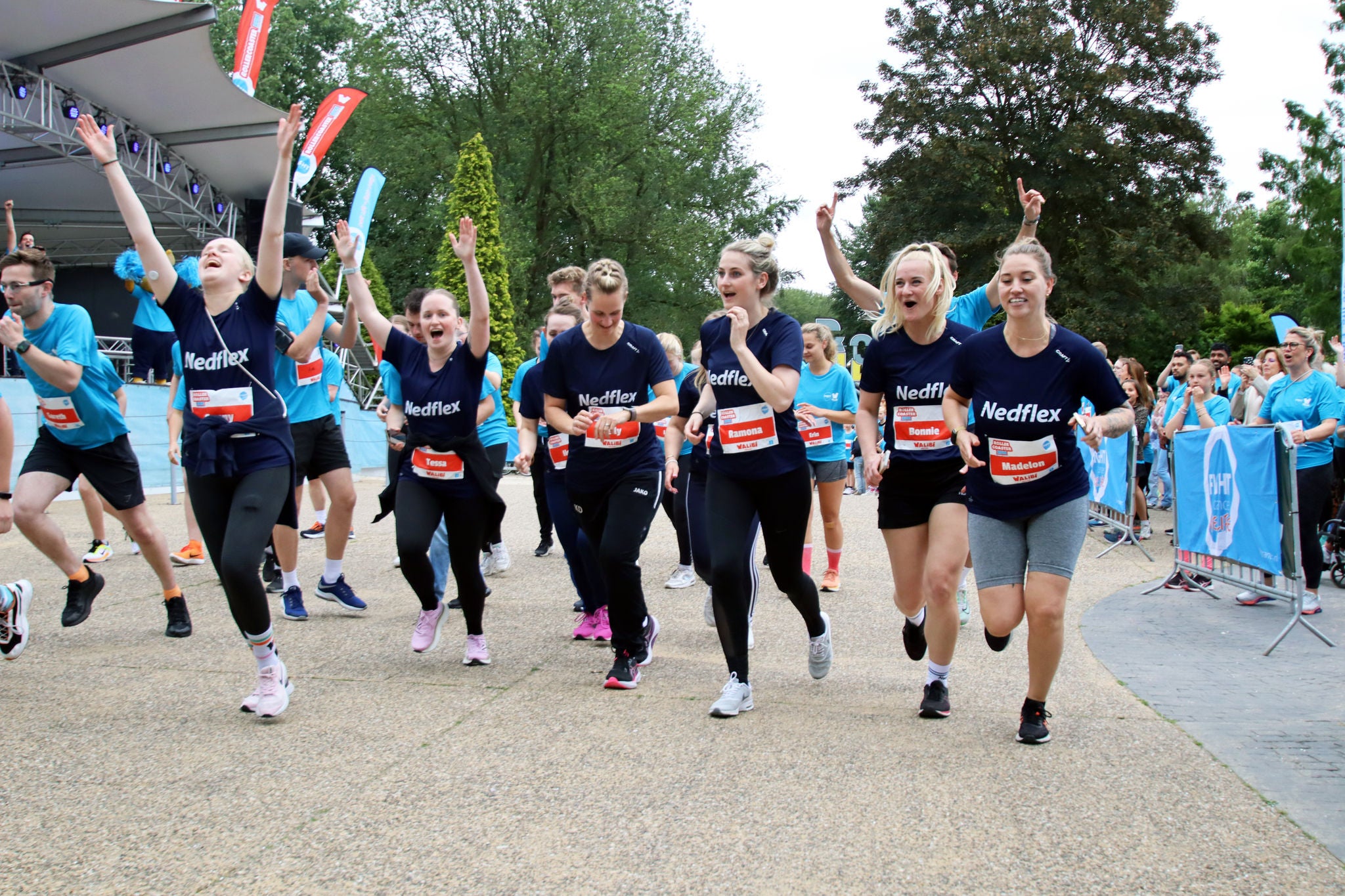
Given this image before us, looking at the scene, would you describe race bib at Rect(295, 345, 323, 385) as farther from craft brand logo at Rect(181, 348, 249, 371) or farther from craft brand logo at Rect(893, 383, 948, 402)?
craft brand logo at Rect(893, 383, 948, 402)

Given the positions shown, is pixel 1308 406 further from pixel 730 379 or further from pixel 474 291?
pixel 474 291

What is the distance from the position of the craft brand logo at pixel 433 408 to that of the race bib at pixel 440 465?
17cm

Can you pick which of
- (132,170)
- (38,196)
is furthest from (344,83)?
(132,170)

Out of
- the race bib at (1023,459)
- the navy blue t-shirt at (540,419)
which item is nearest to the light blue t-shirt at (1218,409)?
the navy blue t-shirt at (540,419)

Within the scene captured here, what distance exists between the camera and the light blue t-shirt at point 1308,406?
791cm

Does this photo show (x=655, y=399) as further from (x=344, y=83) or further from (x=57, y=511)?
(x=344, y=83)

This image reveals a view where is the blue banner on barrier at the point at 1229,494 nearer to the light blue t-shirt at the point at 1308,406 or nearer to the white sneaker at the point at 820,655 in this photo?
the light blue t-shirt at the point at 1308,406

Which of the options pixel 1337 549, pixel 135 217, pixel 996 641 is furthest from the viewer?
pixel 1337 549

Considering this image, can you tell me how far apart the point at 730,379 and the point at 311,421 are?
369cm

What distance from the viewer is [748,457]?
4.77 metres

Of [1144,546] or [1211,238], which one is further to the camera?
[1211,238]

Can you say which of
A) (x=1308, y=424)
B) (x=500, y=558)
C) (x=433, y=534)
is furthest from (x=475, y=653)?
(x=1308, y=424)

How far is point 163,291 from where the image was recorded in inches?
180

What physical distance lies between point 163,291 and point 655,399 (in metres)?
2.20
